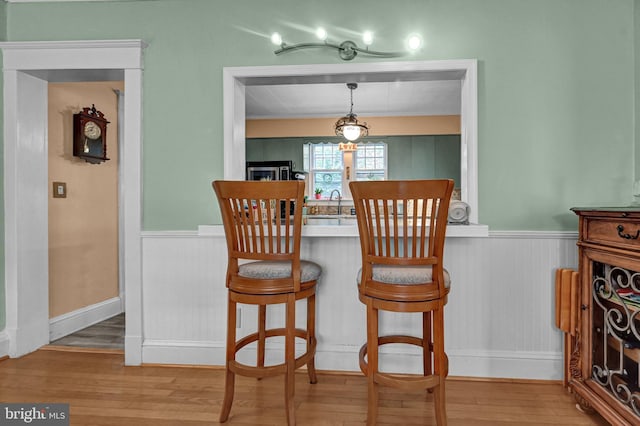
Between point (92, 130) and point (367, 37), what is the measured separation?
94.4 inches

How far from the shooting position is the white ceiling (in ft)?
16.0

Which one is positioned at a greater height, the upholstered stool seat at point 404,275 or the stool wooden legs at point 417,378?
the upholstered stool seat at point 404,275

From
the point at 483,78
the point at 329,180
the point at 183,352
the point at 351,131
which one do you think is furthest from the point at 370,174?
the point at 183,352

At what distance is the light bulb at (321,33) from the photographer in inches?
91.6

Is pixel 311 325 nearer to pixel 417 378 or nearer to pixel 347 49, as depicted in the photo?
pixel 417 378

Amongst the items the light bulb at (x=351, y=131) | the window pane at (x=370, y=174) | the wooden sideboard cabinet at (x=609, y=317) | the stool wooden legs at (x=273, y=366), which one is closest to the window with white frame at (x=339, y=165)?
the window pane at (x=370, y=174)

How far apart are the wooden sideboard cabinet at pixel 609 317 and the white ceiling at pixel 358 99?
3384 mm

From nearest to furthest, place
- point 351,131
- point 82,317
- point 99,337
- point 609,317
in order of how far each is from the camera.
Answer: point 609,317
point 99,337
point 82,317
point 351,131

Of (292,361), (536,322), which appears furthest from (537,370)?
(292,361)

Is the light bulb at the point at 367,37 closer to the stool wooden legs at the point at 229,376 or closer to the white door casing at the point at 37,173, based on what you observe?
the white door casing at the point at 37,173

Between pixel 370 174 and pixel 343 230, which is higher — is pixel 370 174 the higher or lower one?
the higher one

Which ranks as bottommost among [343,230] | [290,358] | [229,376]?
[229,376]

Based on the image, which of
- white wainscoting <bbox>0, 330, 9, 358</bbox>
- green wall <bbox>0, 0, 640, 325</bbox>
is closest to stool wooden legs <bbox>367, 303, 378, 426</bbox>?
green wall <bbox>0, 0, 640, 325</bbox>

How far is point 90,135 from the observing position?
3154 millimetres
